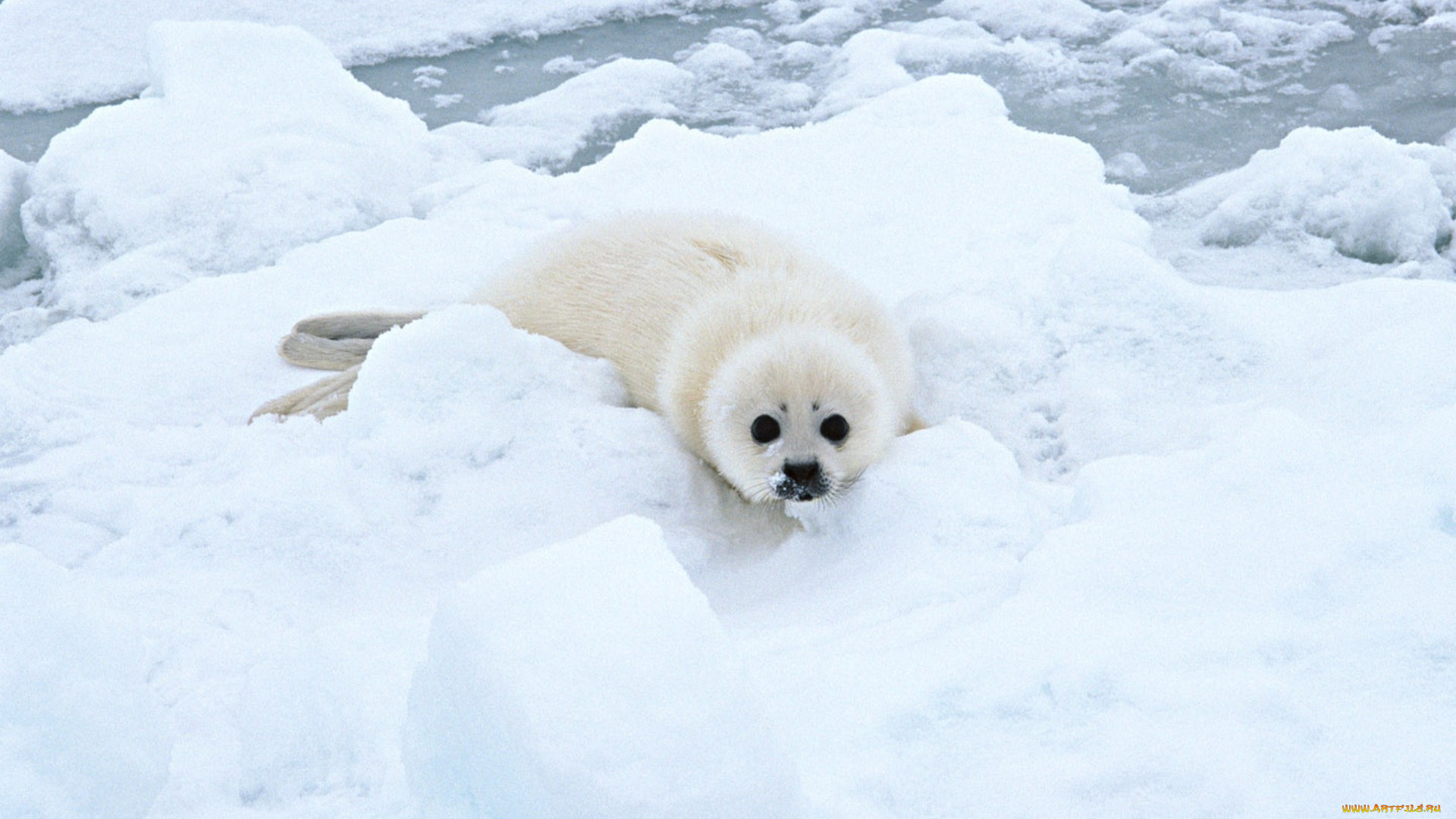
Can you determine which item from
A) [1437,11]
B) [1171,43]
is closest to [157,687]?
[1171,43]

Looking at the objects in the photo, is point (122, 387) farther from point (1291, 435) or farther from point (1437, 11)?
point (1437, 11)

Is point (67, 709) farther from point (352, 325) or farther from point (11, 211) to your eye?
point (11, 211)

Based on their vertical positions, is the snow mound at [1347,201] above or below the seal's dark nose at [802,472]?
above

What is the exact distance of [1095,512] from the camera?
6.43ft

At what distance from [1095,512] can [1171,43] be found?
5.51 metres

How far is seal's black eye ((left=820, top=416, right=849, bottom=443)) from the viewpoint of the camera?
272 cm

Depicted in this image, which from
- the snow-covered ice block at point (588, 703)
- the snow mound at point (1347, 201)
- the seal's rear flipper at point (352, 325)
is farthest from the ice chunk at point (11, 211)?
the snow mound at point (1347, 201)

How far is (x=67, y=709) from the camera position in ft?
4.35

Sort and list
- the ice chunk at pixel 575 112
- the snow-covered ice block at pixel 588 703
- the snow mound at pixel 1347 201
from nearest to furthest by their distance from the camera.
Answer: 1. the snow-covered ice block at pixel 588 703
2. the snow mound at pixel 1347 201
3. the ice chunk at pixel 575 112

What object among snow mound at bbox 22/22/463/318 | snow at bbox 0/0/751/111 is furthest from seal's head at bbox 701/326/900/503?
snow at bbox 0/0/751/111

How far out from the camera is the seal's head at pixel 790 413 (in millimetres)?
2688

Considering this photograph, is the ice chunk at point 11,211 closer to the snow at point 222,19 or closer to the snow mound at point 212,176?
the snow mound at point 212,176

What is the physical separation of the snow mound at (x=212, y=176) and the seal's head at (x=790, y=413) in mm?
2583

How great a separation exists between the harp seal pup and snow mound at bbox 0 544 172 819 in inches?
57.8
